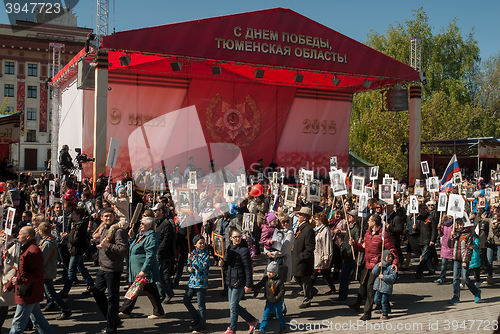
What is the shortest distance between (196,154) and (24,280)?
1838cm

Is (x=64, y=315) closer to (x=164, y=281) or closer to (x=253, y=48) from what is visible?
(x=164, y=281)

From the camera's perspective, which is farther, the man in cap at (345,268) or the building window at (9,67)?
the building window at (9,67)

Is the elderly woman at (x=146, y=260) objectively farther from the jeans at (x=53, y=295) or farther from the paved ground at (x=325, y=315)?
the jeans at (x=53, y=295)

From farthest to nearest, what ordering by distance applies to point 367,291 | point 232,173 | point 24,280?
point 232,173, point 367,291, point 24,280

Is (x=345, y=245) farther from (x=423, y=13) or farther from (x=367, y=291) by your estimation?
(x=423, y=13)

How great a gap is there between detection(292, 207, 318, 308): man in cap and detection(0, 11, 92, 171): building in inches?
1782

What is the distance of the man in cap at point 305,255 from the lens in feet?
24.1

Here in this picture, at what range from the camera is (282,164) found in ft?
84.2

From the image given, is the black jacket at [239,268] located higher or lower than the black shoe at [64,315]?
higher

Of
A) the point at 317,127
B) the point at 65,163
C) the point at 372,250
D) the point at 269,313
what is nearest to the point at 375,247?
the point at 372,250

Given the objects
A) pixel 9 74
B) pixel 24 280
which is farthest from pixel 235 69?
pixel 9 74

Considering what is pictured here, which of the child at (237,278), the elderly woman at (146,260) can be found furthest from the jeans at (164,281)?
the child at (237,278)

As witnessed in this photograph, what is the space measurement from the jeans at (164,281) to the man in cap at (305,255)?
199cm

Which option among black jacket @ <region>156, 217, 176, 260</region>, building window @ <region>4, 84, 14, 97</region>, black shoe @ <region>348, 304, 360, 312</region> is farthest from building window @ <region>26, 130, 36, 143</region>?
black shoe @ <region>348, 304, 360, 312</region>
